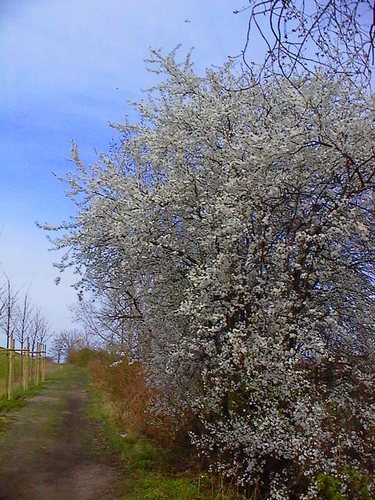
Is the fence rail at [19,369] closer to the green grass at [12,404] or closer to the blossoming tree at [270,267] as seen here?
the green grass at [12,404]

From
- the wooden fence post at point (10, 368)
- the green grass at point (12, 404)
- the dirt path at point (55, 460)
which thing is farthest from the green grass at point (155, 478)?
the wooden fence post at point (10, 368)

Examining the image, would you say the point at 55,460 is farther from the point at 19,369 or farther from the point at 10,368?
the point at 19,369

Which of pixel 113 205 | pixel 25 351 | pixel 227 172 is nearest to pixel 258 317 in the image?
pixel 227 172

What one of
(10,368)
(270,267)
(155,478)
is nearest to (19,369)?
(10,368)

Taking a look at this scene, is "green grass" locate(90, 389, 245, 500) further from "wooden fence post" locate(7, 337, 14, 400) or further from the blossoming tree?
"wooden fence post" locate(7, 337, 14, 400)

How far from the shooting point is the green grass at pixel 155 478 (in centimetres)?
777

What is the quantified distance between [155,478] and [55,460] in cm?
222

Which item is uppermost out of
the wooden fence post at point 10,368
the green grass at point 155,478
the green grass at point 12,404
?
the wooden fence post at point 10,368

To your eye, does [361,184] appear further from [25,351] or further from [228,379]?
[25,351]

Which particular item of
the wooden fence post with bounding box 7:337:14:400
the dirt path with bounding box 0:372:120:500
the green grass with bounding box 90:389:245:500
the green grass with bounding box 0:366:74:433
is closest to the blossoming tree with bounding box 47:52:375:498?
the green grass with bounding box 90:389:245:500

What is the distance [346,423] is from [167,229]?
3420 mm

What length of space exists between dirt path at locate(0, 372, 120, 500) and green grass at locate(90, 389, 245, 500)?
0.75 feet

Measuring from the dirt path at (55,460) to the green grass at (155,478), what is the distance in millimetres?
228

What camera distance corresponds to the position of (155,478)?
877 centimetres
